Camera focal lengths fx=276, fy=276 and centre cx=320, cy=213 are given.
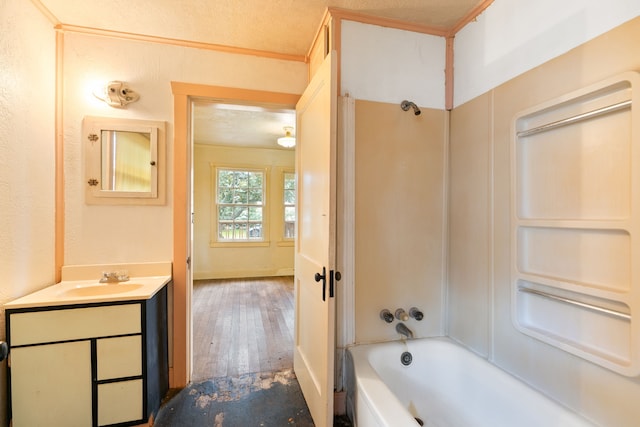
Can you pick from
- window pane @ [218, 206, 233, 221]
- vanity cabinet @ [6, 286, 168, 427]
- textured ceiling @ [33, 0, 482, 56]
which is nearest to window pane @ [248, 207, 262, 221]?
window pane @ [218, 206, 233, 221]

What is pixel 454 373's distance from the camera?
166 cm

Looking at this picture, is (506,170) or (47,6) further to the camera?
(47,6)

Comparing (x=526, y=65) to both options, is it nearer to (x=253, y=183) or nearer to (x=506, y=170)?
(x=506, y=170)

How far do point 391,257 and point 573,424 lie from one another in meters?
1.05

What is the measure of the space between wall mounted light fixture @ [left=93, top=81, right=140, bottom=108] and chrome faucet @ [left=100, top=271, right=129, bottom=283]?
113 cm

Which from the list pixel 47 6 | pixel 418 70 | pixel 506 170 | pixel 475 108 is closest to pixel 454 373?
pixel 506 170

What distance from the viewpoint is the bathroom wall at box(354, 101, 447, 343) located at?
177 cm

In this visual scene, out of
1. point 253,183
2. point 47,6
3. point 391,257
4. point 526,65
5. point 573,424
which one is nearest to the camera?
point 573,424

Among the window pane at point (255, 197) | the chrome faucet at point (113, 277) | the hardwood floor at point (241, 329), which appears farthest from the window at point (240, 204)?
the chrome faucet at point (113, 277)

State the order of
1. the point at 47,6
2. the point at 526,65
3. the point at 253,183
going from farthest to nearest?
the point at 253,183
the point at 47,6
the point at 526,65

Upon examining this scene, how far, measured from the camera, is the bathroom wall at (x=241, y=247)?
5.12 meters

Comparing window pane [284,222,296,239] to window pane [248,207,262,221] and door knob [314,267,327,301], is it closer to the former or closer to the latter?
window pane [248,207,262,221]

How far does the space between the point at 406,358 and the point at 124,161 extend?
2274mm

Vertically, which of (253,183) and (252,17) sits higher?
(252,17)
